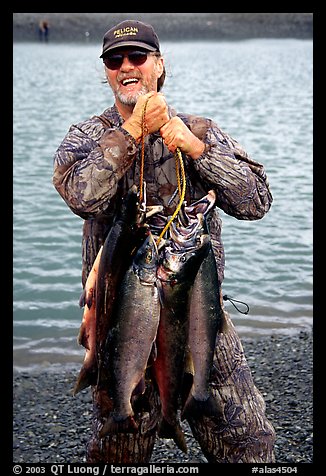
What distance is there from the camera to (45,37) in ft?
197

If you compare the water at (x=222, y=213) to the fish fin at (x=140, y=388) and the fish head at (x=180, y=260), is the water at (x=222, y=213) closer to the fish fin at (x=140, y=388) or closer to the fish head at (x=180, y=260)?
the fish head at (x=180, y=260)

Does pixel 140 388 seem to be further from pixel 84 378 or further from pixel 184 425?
pixel 184 425

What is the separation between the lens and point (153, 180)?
389cm

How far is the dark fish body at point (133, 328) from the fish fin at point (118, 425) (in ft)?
0.07

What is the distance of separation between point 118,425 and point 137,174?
1293 millimetres

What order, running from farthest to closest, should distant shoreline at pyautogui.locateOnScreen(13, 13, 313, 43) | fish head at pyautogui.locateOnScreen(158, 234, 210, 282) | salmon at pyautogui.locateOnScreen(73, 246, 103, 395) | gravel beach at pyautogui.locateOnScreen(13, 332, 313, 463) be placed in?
distant shoreline at pyautogui.locateOnScreen(13, 13, 313, 43) < gravel beach at pyautogui.locateOnScreen(13, 332, 313, 463) < salmon at pyautogui.locateOnScreen(73, 246, 103, 395) < fish head at pyautogui.locateOnScreen(158, 234, 210, 282)

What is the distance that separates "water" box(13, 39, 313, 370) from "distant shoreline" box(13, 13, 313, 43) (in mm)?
25566

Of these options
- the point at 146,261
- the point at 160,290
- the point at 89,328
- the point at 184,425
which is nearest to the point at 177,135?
the point at 146,261

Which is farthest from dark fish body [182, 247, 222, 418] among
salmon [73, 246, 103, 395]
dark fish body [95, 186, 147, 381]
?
salmon [73, 246, 103, 395]

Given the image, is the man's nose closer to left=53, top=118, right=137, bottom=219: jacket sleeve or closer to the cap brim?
the cap brim

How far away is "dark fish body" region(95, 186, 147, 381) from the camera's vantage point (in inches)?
133
